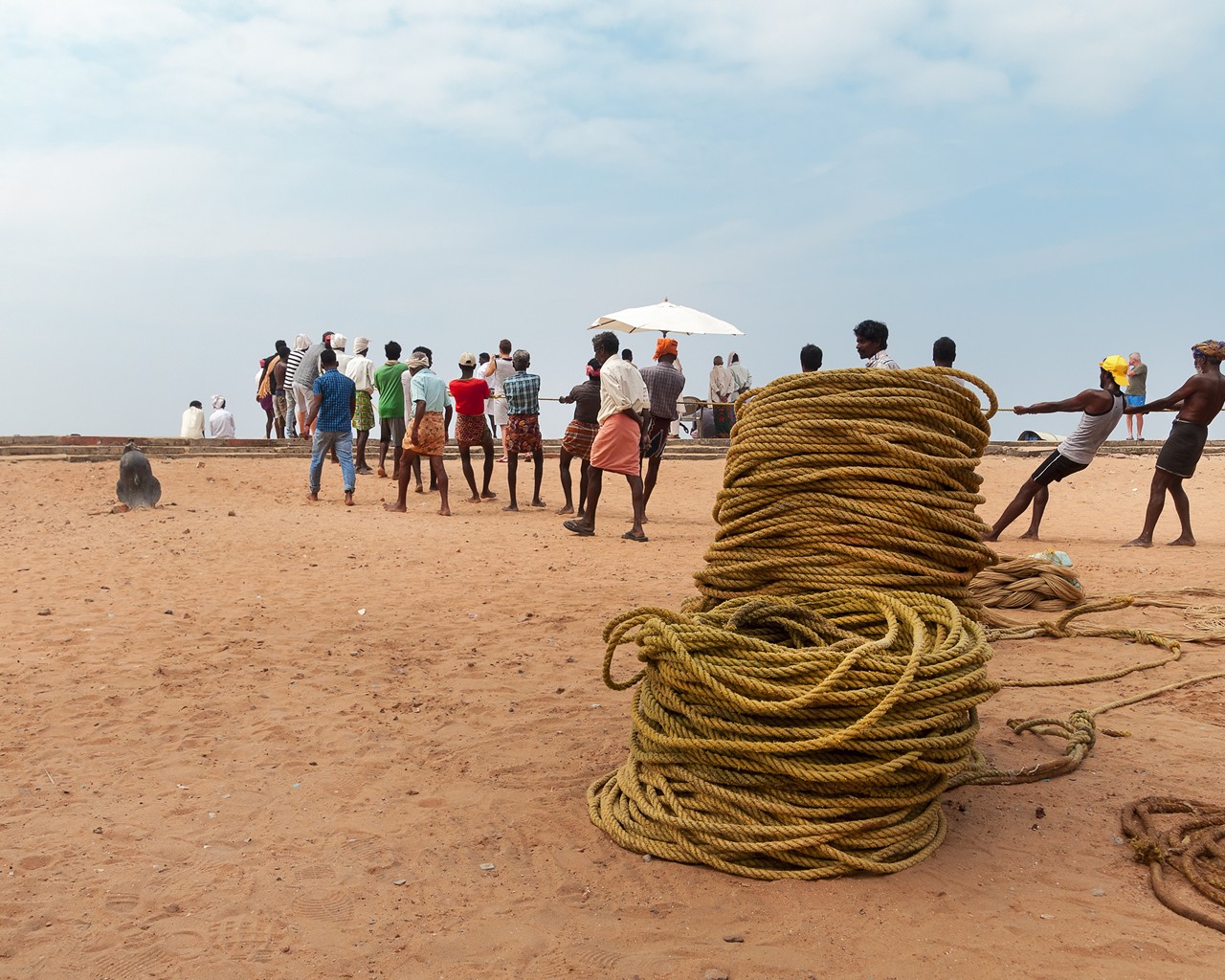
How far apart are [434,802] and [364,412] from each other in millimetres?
10925

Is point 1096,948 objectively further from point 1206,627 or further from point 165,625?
point 165,625

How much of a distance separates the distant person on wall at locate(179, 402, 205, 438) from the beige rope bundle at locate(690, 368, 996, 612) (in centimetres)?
1645

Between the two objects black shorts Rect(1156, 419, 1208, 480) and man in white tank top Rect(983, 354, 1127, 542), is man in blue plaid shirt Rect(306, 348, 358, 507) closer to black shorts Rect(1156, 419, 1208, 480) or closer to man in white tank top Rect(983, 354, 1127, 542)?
man in white tank top Rect(983, 354, 1127, 542)

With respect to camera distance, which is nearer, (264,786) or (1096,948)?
(1096,948)

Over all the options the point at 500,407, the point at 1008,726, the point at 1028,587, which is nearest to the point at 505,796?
the point at 1008,726

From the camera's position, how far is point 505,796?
13.7 ft

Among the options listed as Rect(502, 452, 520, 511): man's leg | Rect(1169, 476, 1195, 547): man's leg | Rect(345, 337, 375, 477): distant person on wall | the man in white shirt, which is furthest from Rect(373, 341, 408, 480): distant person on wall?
Rect(1169, 476, 1195, 547): man's leg

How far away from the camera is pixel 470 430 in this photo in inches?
472

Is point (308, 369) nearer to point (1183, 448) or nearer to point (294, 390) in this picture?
point (294, 390)

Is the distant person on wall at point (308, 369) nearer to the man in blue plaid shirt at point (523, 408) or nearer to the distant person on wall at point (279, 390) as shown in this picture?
the distant person on wall at point (279, 390)

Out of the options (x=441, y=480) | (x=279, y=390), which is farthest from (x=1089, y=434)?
(x=279, y=390)

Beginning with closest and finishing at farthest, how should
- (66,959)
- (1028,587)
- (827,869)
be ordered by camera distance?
1. (66,959)
2. (827,869)
3. (1028,587)

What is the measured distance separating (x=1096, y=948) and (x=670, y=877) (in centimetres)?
127

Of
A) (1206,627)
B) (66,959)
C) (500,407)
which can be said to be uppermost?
(500,407)
